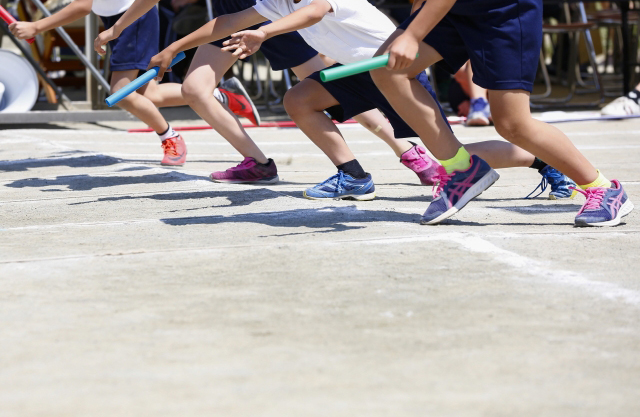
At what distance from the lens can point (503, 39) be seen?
139 inches

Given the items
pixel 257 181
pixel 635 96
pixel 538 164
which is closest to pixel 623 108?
pixel 635 96

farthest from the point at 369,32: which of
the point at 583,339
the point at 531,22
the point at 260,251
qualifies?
the point at 583,339

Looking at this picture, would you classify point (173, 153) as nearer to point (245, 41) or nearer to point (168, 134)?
point (168, 134)

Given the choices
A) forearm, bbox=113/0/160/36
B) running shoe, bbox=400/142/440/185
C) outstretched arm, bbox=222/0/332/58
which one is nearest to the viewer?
outstretched arm, bbox=222/0/332/58

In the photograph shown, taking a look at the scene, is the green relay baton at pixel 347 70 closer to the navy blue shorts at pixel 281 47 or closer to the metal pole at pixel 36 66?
the navy blue shorts at pixel 281 47

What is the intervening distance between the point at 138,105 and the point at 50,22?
875 mm

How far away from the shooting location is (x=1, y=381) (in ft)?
6.79

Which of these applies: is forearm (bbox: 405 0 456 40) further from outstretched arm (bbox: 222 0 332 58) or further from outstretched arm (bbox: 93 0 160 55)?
outstretched arm (bbox: 93 0 160 55)

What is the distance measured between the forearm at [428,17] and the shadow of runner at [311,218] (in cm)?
85

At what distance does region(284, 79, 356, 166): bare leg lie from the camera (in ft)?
15.2

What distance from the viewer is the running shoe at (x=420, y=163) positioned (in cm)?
504

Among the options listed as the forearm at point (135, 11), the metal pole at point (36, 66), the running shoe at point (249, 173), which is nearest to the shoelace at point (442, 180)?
the running shoe at point (249, 173)

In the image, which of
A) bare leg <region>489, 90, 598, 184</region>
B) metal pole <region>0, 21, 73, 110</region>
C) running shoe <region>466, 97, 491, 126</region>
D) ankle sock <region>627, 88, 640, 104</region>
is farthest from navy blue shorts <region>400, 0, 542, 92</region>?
metal pole <region>0, 21, 73, 110</region>

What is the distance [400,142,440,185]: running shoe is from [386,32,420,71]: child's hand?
5.29 feet
